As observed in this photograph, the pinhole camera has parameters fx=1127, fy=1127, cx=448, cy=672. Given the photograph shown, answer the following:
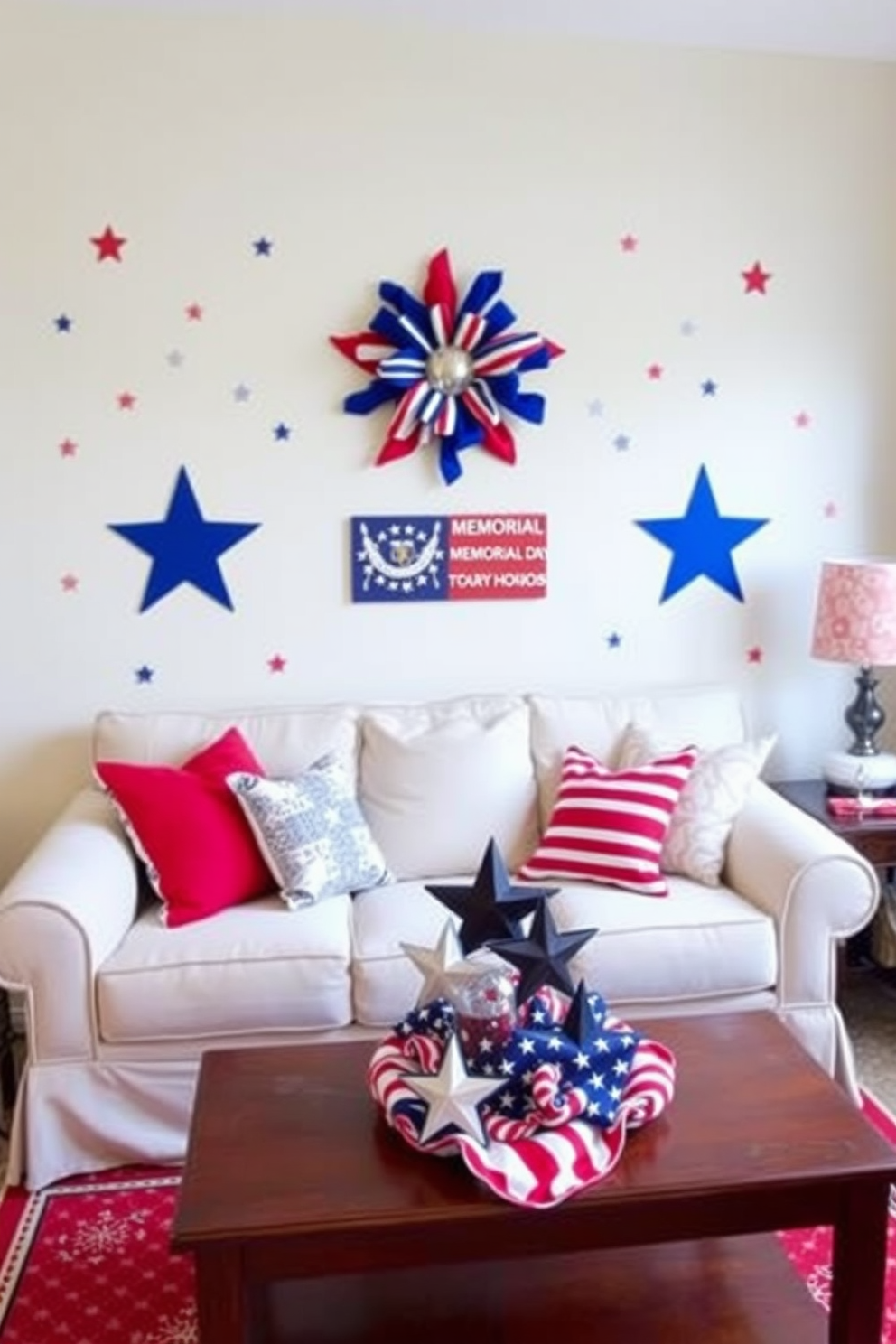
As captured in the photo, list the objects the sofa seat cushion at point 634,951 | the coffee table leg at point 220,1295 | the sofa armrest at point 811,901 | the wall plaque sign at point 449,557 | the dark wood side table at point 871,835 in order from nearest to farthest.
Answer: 1. the coffee table leg at point 220,1295
2. the sofa seat cushion at point 634,951
3. the sofa armrest at point 811,901
4. the dark wood side table at point 871,835
5. the wall plaque sign at point 449,557

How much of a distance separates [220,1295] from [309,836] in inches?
45.8

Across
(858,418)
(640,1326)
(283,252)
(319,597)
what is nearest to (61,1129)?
(640,1326)

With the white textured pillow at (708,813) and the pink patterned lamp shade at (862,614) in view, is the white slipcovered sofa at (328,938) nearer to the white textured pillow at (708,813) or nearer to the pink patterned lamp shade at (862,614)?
the white textured pillow at (708,813)

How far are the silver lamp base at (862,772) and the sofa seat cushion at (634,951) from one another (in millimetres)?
641

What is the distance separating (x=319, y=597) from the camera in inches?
121

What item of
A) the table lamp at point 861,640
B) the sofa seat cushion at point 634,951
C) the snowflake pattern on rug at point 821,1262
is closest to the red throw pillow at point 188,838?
the sofa seat cushion at point 634,951

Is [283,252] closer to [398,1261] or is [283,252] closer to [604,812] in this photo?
[604,812]

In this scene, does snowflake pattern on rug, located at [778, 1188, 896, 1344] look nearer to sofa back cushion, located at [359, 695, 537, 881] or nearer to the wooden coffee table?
the wooden coffee table

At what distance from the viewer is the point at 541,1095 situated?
167 centimetres

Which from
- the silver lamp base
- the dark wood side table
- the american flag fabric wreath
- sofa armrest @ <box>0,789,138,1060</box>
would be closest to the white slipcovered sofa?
sofa armrest @ <box>0,789,138,1060</box>

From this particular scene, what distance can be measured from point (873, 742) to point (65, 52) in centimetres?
277

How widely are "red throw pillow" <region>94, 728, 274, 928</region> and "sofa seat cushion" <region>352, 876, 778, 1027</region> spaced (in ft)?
0.97

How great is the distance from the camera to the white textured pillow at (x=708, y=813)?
2.72m

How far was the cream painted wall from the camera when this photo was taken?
287 cm
